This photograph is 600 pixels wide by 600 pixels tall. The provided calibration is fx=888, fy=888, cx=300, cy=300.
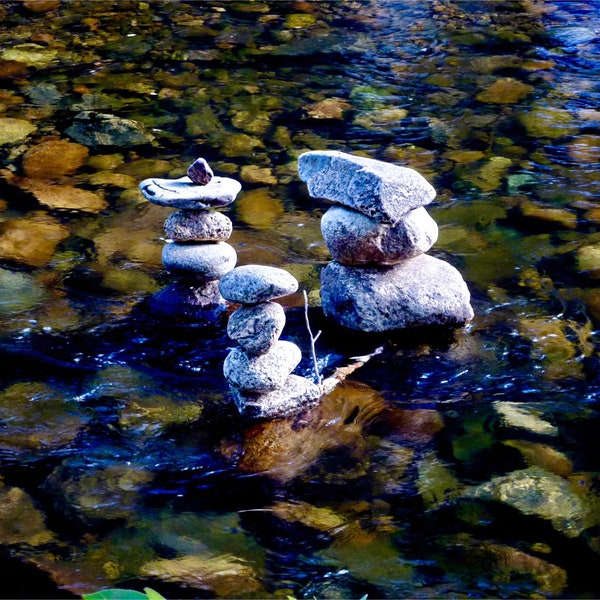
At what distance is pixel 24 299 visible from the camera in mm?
5684

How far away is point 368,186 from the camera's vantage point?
16.5 ft

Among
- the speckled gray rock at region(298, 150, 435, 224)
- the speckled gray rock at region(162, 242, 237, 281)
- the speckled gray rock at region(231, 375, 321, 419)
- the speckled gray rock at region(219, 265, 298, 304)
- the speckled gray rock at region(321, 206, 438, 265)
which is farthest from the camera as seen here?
the speckled gray rock at region(162, 242, 237, 281)

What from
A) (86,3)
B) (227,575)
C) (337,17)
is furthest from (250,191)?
(86,3)

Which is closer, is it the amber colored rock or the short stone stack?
the short stone stack

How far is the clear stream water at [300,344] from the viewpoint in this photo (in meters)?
3.71

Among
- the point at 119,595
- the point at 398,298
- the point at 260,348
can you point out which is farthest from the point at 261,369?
the point at 119,595

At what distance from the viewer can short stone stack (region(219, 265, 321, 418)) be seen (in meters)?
4.32

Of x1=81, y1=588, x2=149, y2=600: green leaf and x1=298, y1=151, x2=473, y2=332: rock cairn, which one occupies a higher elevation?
x1=81, y1=588, x2=149, y2=600: green leaf

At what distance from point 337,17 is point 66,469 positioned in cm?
827

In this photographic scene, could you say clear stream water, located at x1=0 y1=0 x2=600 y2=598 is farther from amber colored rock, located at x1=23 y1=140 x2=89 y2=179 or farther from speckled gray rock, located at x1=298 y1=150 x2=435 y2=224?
speckled gray rock, located at x1=298 y1=150 x2=435 y2=224

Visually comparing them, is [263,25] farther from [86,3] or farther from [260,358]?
[260,358]

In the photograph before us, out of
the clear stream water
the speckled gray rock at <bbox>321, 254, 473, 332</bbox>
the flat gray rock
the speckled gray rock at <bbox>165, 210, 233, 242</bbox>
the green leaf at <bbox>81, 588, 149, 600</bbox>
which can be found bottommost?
the clear stream water

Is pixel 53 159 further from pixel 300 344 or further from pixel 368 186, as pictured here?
pixel 368 186

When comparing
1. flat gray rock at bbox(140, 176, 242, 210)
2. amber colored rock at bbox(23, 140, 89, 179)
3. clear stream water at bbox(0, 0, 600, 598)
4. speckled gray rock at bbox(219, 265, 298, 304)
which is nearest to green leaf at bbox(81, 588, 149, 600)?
clear stream water at bbox(0, 0, 600, 598)
